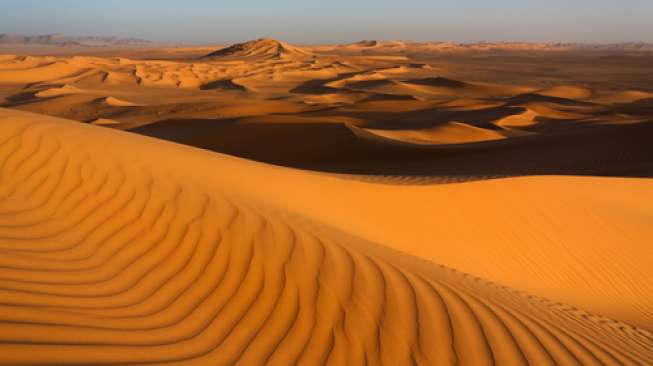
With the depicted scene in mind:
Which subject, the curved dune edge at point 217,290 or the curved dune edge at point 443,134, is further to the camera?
the curved dune edge at point 443,134

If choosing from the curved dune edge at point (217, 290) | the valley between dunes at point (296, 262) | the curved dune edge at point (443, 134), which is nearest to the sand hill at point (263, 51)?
the curved dune edge at point (443, 134)

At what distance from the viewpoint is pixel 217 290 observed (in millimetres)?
3146

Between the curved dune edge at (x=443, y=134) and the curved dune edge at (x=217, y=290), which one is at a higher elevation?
the curved dune edge at (x=217, y=290)

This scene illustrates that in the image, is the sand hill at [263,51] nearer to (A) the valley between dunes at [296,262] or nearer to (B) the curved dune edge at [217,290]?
(A) the valley between dunes at [296,262]

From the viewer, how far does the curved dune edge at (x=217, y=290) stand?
100 inches

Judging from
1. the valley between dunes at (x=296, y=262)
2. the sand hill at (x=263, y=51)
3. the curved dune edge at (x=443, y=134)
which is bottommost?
the curved dune edge at (x=443, y=134)

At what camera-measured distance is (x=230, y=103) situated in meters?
26.2

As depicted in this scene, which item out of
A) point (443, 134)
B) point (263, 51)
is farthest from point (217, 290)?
point (263, 51)

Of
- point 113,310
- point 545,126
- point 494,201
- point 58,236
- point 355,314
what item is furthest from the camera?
point 545,126

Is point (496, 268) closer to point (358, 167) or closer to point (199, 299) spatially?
point (199, 299)

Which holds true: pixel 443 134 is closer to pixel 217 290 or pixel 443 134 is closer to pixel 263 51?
pixel 217 290

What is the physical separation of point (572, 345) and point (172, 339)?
222cm

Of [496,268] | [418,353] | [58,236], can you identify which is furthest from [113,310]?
[496,268]

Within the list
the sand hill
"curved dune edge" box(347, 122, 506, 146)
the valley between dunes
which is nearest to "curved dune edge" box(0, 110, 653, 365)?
the valley between dunes
